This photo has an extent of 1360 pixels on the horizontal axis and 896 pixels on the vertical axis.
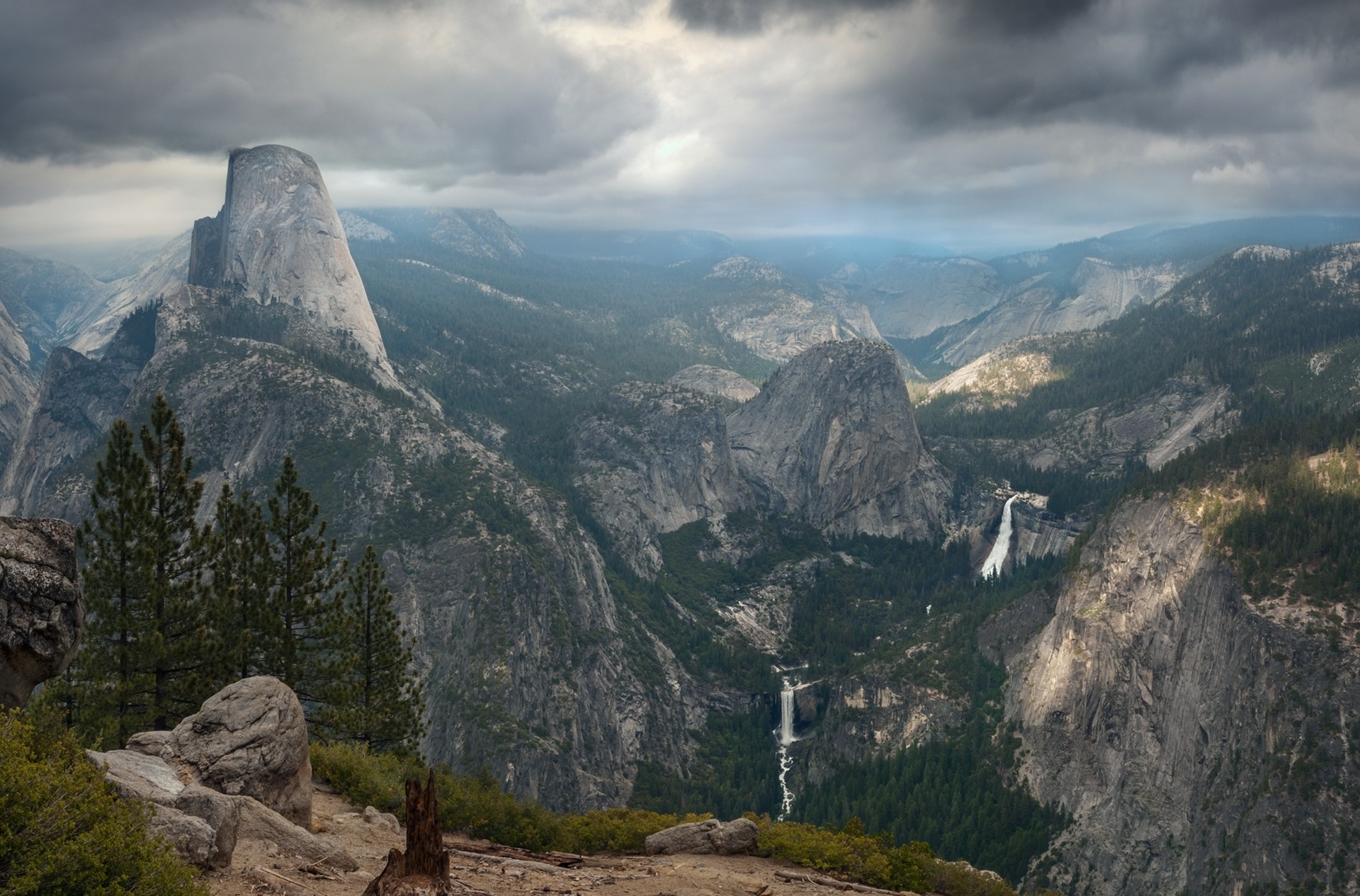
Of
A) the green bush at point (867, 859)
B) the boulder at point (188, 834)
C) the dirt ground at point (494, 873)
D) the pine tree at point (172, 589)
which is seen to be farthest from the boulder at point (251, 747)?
the green bush at point (867, 859)

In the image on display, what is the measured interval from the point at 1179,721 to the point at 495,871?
379ft

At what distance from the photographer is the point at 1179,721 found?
121438 mm

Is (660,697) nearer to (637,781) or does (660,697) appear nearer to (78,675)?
(637,781)

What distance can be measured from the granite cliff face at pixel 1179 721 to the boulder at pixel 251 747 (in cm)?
10067

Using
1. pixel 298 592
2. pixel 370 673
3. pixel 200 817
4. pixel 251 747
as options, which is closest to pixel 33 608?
pixel 200 817

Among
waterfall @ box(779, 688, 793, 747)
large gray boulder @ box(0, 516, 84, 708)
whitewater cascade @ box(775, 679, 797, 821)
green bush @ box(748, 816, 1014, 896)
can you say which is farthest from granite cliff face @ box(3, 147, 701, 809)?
large gray boulder @ box(0, 516, 84, 708)

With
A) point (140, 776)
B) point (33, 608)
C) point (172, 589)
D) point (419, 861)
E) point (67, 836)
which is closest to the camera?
point (67, 836)

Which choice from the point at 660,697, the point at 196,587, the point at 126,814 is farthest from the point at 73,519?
the point at 126,814

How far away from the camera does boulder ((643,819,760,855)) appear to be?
4106cm

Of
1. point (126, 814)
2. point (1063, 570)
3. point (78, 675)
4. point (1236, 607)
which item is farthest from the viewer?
point (1063, 570)

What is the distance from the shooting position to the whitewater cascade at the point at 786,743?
146m

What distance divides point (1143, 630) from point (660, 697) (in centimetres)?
7514

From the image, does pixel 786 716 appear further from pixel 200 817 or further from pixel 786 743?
pixel 200 817

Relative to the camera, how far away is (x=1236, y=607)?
120 meters
